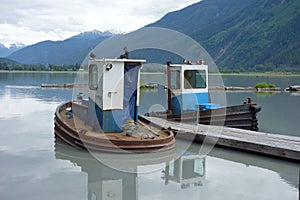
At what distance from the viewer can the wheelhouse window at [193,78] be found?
53.0 feet

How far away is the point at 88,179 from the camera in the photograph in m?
10.2

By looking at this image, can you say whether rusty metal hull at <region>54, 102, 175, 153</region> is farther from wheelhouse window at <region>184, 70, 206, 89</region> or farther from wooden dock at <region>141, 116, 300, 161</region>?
wheelhouse window at <region>184, 70, 206, 89</region>

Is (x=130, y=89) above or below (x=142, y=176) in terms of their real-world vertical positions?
above

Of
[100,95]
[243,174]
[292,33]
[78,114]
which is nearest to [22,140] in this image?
[78,114]

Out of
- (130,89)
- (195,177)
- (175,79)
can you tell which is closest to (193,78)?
(175,79)

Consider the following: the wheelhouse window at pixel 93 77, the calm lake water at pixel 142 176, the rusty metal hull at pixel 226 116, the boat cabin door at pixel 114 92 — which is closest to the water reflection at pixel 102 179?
the calm lake water at pixel 142 176

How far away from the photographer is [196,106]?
1623cm

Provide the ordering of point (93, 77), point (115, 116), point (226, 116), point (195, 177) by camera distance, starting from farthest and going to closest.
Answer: point (226, 116)
point (93, 77)
point (115, 116)
point (195, 177)

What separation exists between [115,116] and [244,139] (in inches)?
160

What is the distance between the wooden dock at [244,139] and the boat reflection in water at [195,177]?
23 centimetres

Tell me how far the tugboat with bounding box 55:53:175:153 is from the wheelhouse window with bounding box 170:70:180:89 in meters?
3.43

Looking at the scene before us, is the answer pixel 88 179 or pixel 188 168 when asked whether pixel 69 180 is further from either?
pixel 188 168

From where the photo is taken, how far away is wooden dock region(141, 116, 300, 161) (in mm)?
11312

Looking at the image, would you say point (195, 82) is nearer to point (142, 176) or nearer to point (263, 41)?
point (142, 176)
